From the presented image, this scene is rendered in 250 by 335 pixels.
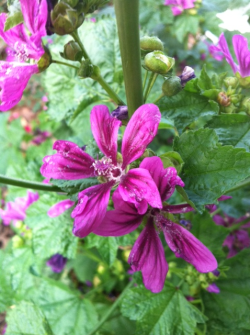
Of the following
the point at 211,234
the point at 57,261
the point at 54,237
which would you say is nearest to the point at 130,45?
the point at 211,234

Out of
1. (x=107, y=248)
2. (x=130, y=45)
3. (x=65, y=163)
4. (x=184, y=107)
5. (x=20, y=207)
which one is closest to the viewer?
(x=130, y=45)

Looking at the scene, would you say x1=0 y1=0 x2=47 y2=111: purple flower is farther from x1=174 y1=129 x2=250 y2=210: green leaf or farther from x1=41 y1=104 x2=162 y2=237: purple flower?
x1=174 y1=129 x2=250 y2=210: green leaf

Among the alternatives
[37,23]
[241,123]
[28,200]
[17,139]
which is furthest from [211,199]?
[17,139]

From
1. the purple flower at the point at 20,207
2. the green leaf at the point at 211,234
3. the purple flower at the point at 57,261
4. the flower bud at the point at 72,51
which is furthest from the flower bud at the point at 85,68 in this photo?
the purple flower at the point at 57,261

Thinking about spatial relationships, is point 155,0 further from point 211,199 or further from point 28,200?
point 211,199

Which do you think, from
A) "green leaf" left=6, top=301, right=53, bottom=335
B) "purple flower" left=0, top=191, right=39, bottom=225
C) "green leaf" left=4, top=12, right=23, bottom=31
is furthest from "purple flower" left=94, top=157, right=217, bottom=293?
"purple flower" left=0, top=191, right=39, bottom=225

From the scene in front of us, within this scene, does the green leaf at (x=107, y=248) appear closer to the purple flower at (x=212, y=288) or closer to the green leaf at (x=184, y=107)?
the purple flower at (x=212, y=288)

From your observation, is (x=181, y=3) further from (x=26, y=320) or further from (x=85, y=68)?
(x=26, y=320)

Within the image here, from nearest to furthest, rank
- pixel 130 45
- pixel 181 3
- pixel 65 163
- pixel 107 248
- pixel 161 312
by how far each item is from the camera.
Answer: pixel 130 45, pixel 65 163, pixel 161 312, pixel 107 248, pixel 181 3
